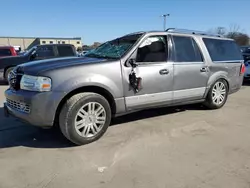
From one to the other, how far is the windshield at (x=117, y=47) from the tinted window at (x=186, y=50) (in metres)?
0.83

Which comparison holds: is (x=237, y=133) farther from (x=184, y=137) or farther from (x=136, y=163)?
(x=136, y=163)

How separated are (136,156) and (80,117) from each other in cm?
102

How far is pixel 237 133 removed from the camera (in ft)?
13.8

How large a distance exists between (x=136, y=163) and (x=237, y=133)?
2103 mm

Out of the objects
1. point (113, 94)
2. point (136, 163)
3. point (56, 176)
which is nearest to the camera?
point (56, 176)

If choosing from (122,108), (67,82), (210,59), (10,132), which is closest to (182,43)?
(210,59)

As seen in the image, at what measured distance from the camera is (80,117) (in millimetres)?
3670

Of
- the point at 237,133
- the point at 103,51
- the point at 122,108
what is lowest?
the point at 237,133

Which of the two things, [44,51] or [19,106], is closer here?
[19,106]

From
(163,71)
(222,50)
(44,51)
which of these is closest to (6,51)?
(44,51)

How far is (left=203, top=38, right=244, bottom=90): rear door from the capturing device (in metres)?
5.40

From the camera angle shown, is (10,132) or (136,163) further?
(10,132)

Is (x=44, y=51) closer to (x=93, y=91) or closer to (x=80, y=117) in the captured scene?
(x=93, y=91)

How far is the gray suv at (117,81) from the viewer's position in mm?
3463
